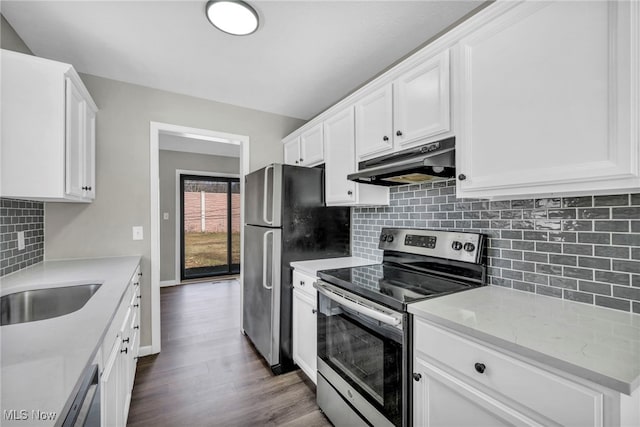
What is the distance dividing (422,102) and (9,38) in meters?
2.58

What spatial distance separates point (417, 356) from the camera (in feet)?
3.91

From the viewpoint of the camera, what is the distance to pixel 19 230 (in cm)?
188

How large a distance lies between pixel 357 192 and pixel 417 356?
1.18 m

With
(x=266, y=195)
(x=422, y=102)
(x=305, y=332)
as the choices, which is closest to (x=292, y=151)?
(x=266, y=195)

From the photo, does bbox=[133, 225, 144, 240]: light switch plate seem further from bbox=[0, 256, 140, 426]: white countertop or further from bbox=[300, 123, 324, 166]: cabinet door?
bbox=[300, 123, 324, 166]: cabinet door

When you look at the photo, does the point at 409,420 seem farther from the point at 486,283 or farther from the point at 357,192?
the point at 357,192

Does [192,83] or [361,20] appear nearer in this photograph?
[361,20]

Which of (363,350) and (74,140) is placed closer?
(363,350)

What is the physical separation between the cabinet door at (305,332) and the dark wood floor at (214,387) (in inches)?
6.8

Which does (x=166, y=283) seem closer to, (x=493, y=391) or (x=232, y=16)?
(x=232, y=16)

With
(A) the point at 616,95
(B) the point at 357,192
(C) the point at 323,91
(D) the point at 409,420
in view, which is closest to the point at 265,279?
(B) the point at 357,192

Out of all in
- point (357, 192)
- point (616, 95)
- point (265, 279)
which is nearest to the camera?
point (616, 95)

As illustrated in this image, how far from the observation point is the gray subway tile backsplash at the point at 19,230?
1.68m

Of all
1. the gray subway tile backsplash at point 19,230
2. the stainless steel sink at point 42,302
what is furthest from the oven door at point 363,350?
the gray subway tile backsplash at point 19,230
